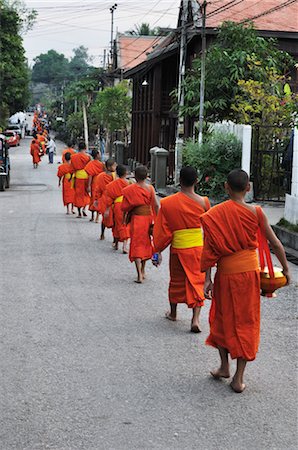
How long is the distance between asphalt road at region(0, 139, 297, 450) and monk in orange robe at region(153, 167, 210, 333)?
0.37 m

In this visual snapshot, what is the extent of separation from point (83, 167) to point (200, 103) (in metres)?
7.91

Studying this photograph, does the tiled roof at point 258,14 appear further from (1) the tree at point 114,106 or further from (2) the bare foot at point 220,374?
(2) the bare foot at point 220,374

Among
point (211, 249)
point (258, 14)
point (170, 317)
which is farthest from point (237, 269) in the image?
point (258, 14)

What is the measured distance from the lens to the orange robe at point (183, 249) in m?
8.51

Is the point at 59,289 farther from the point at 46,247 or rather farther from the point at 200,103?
the point at 200,103

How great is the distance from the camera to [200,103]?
2631 cm

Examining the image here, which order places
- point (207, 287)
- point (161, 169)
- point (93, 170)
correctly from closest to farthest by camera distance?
point (207, 287)
point (93, 170)
point (161, 169)

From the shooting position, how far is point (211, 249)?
664cm

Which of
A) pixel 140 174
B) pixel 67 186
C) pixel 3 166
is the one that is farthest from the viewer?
pixel 3 166

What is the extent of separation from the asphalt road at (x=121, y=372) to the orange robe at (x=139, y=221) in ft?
1.48

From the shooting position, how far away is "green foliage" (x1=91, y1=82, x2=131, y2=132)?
2045 inches

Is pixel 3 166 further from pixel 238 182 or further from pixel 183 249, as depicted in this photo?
pixel 238 182

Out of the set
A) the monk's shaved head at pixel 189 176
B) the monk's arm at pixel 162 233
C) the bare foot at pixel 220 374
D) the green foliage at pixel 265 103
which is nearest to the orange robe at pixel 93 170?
the green foliage at pixel 265 103

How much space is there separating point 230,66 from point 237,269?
2070 centimetres
